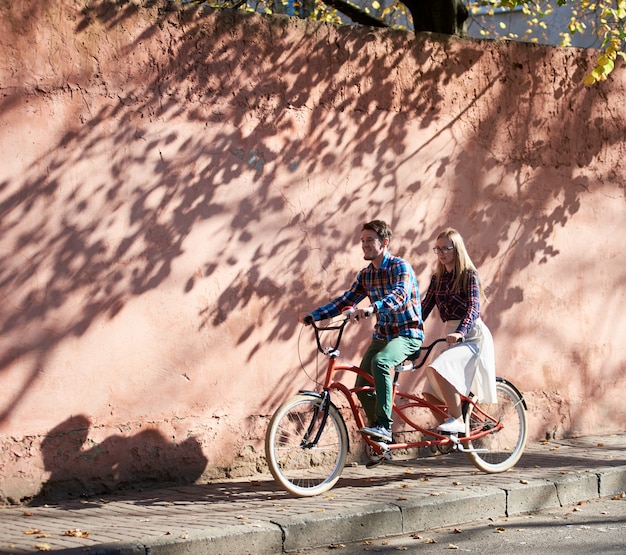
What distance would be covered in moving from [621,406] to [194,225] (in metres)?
4.93

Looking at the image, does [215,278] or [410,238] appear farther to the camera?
[410,238]

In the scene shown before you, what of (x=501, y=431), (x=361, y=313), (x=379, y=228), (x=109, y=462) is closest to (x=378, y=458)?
(x=361, y=313)

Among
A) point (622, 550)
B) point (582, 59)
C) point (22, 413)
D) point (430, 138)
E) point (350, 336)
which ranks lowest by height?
point (622, 550)

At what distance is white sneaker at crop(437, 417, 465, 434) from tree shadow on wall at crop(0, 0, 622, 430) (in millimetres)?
1303

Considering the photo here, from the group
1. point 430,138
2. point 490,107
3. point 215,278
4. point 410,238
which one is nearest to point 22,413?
point 215,278

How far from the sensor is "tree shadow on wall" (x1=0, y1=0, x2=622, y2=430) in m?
6.64

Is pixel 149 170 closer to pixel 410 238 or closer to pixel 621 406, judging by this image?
pixel 410 238

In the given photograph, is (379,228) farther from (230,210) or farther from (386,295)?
(230,210)

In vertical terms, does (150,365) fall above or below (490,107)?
below

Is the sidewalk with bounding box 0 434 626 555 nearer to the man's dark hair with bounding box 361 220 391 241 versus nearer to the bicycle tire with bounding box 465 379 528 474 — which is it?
the bicycle tire with bounding box 465 379 528 474

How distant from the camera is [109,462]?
22.4 feet

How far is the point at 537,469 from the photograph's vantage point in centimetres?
765

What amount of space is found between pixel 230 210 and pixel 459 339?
6.39 feet

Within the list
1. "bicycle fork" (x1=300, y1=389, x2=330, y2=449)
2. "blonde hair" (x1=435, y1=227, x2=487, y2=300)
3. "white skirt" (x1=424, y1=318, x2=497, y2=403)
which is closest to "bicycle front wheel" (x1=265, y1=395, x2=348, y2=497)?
"bicycle fork" (x1=300, y1=389, x2=330, y2=449)
